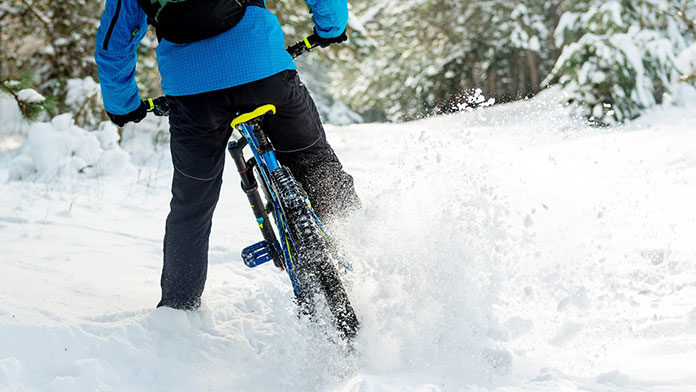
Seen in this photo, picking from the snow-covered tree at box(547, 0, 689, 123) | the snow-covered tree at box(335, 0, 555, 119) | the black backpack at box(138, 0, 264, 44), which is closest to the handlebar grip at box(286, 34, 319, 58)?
the black backpack at box(138, 0, 264, 44)

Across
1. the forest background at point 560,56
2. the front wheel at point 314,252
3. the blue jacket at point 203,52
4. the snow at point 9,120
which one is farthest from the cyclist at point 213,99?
the snow at point 9,120

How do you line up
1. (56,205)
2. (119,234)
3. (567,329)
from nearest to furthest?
(567,329)
(119,234)
(56,205)

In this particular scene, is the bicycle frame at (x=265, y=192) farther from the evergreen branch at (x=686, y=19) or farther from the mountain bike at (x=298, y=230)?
the evergreen branch at (x=686, y=19)

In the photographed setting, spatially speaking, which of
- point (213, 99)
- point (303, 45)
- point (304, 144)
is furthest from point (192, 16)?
point (304, 144)

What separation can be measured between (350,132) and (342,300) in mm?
7731

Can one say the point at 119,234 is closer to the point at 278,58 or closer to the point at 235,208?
the point at 235,208

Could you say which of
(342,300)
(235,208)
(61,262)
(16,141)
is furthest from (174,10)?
(16,141)

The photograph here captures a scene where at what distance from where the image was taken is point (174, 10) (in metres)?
2.12

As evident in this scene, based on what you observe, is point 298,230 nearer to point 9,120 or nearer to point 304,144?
point 304,144

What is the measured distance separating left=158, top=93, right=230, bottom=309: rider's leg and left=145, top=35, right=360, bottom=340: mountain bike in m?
0.12

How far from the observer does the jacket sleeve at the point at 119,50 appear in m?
2.29

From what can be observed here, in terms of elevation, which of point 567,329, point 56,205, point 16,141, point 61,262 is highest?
point 567,329

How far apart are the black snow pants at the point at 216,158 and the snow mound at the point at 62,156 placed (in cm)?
405

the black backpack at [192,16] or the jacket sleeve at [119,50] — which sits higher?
the black backpack at [192,16]
